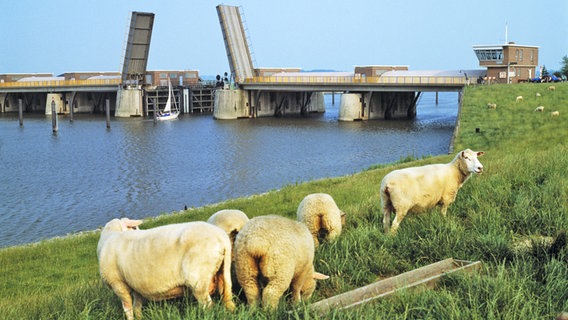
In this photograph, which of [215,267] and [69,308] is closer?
[215,267]

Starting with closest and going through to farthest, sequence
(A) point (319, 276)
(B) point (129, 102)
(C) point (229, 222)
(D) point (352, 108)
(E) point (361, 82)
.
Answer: (A) point (319, 276)
(C) point (229, 222)
(E) point (361, 82)
(D) point (352, 108)
(B) point (129, 102)

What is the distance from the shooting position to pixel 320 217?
11.3 m

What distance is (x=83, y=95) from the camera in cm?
10881

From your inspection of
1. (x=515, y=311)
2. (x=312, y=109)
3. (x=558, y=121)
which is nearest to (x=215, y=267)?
(x=515, y=311)

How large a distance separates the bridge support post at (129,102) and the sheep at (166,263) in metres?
87.7

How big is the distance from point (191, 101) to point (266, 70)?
493 inches

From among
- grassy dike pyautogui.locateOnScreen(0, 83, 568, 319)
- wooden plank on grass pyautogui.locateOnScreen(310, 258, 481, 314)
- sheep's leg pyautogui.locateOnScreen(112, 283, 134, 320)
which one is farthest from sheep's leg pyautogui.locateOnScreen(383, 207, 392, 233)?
sheep's leg pyautogui.locateOnScreen(112, 283, 134, 320)

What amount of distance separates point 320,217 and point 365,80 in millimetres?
68501

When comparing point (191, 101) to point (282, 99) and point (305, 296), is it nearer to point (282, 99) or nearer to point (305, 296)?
point (282, 99)

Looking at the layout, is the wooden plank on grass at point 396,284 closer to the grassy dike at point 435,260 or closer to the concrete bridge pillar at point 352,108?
the grassy dike at point 435,260

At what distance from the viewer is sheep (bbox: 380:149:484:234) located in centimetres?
1220

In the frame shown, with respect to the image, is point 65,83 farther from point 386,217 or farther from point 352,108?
point 386,217

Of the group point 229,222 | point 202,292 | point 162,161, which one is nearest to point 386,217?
point 229,222

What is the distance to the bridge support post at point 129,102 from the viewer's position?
93.6 meters
